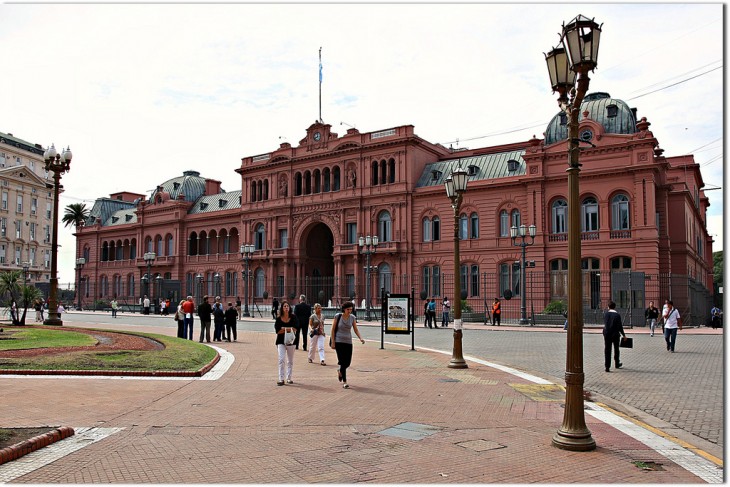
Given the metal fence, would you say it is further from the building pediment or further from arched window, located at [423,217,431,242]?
the building pediment

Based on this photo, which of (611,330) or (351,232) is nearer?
(611,330)

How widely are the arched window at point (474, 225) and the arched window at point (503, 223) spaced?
6.51 feet

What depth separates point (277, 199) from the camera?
199 ft

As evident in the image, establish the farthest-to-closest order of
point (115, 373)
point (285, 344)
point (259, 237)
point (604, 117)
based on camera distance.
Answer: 1. point (259, 237)
2. point (604, 117)
3. point (115, 373)
4. point (285, 344)

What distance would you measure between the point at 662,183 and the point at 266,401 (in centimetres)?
4101

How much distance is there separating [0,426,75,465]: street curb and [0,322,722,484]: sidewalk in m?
0.15

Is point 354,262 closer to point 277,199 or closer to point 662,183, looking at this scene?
point 277,199

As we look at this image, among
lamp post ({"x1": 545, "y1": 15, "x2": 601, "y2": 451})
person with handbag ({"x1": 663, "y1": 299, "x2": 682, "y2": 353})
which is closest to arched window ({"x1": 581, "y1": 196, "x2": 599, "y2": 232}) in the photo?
person with handbag ({"x1": 663, "y1": 299, "x2": 682, "y2": 353})

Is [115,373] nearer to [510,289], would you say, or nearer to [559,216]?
[510,289]

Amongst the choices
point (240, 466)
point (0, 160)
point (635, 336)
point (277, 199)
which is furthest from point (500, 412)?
point (0, 160)

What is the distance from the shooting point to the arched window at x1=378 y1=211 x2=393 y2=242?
5412cm

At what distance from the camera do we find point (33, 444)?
7711mm

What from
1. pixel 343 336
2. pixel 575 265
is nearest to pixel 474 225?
pixel 343 336

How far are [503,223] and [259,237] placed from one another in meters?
25.1
